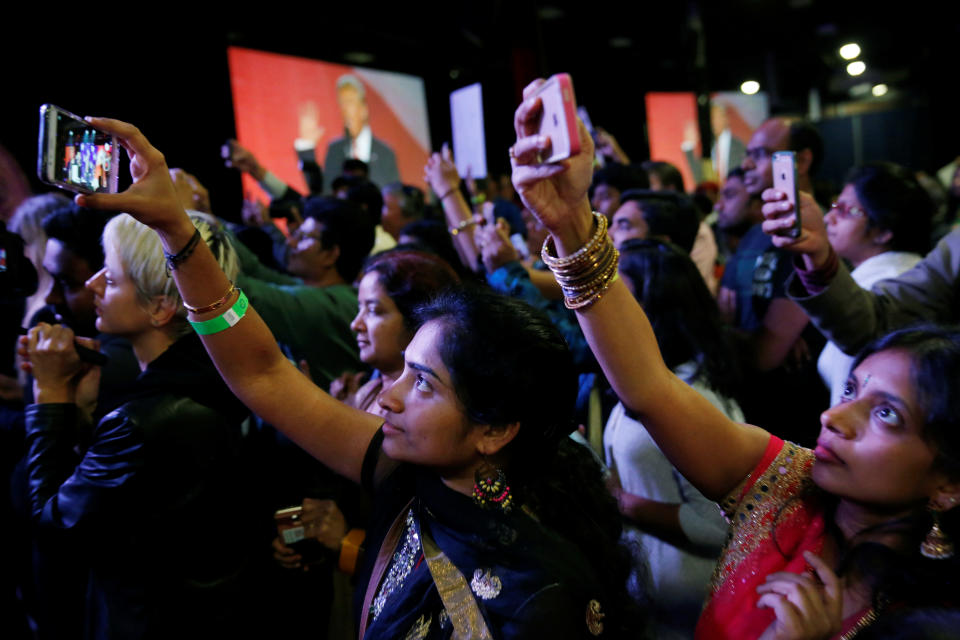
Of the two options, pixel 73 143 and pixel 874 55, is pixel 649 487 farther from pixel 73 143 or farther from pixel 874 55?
pixel 874 55

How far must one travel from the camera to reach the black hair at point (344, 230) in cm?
271

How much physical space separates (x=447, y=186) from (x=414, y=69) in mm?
4943

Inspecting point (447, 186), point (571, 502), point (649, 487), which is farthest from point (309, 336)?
point (571, 502)

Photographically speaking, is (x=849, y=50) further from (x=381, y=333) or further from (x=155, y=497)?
(x=155, y=497)

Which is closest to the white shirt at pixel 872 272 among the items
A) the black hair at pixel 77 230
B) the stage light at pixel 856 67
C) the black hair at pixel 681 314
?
the black hair at pixel 681 314

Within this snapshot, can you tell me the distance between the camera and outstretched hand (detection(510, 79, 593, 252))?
31.2 inches

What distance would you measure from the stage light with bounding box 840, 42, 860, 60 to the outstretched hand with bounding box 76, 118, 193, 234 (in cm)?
1115

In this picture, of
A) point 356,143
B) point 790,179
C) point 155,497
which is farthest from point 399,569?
point 356,143

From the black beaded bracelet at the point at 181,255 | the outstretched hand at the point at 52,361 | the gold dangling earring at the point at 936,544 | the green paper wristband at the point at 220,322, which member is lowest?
the gold dangling earring at the point at 936,544

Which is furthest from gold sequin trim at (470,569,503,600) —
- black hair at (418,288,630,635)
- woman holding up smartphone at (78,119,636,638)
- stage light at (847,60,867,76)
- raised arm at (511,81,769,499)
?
stage light at (847,60,867,76)

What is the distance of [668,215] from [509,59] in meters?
4.73

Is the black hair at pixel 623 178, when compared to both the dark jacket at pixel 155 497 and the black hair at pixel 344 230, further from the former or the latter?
the dark jacket at pixel 155 497

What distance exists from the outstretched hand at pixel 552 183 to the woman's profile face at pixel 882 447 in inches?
18.8

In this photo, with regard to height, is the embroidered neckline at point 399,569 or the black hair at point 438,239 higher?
the black hair at point 438,239
